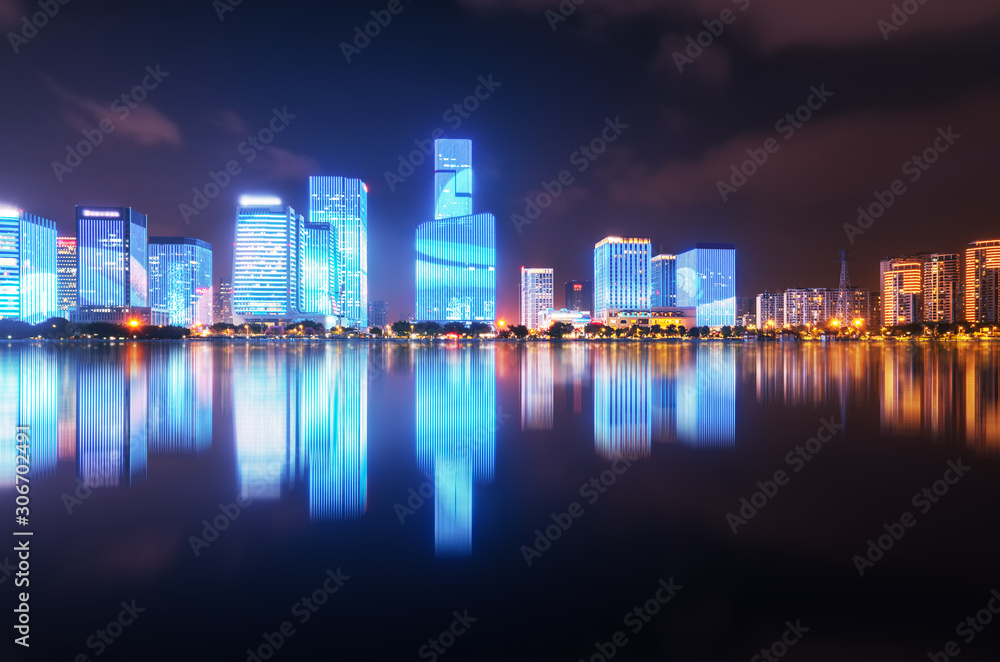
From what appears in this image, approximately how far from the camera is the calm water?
527cm

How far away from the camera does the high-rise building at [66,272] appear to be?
187 m

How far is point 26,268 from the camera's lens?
161 meters

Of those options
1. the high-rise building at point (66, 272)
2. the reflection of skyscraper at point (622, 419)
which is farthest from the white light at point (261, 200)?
the reflection of skyscraper at point (622, 419)

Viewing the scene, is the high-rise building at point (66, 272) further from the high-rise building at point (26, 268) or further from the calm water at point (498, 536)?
the calm water at point (498, 536)

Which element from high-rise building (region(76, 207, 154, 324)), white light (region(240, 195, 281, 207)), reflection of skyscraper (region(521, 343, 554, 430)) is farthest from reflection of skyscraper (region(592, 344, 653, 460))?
high-rise building (region(76, 207, 154, 324))

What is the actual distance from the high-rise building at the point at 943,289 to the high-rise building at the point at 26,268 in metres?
285

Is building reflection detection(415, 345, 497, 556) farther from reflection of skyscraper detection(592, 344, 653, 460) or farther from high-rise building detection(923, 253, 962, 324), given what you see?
high-rise building detection(923, 253, 962, 324)

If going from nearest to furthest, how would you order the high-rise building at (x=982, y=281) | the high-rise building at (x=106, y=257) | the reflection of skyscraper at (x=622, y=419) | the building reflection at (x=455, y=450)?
1. the building reflection at (x=455, y=450)
2. the reflection of skyscraper at (x=622, y=419)
3. the high-rise building at (x=982, y=281)
4. the high-rise building at (x=106, y=257)

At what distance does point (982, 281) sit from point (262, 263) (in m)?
231

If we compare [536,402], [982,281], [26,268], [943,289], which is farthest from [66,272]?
[982,281]

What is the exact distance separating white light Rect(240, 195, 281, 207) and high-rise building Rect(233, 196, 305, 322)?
0.38m

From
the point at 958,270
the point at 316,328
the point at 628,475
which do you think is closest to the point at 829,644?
the point at 628,475

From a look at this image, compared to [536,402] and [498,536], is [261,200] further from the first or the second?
[498,536]

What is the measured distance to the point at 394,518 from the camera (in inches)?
320
